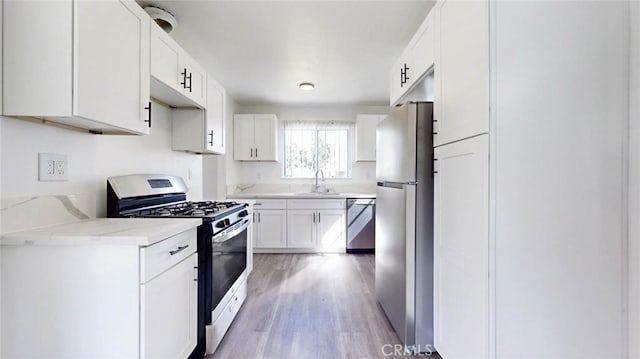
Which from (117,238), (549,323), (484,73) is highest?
(484,73)

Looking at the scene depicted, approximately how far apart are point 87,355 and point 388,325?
1.75 m

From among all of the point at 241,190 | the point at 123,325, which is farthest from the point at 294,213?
the point at 123,325

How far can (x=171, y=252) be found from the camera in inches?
51.8

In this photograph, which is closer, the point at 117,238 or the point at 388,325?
the point at 117,238

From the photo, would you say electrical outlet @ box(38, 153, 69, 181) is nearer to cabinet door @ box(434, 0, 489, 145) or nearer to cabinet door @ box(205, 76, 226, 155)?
cabinet door @ box(205, 76, 226, 155)

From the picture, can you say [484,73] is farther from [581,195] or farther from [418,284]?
[418,284]

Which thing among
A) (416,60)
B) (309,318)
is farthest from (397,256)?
(416,60)

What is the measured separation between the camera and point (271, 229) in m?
3.96

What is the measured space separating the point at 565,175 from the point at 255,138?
3.89m

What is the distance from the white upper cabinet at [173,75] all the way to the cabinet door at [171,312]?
1122mm

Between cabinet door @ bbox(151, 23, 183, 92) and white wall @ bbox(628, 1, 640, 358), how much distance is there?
206cm

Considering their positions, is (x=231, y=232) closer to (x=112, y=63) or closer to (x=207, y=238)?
(x=207, y=238)

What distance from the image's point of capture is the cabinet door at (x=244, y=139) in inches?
168

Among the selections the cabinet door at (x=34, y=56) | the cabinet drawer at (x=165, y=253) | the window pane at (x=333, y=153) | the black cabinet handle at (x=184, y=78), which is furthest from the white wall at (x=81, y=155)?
the window pane at (x=333, y=153)
